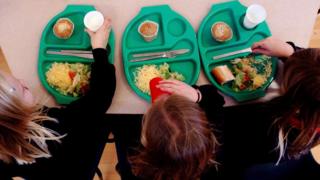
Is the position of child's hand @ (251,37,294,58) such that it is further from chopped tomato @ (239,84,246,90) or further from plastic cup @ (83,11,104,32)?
plastic cup @ (83,11,104,32)

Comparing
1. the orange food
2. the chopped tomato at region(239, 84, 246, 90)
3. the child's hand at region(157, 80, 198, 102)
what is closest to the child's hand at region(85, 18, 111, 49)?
the orange food

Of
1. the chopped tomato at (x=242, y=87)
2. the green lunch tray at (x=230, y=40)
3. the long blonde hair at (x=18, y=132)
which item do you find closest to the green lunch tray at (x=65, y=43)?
the long blonde hair at (x=18, y=132)

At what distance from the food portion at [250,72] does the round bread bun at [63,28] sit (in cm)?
55

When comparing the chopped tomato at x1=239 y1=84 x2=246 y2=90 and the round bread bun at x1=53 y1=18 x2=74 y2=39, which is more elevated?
the round bread bun at x1=53 y1=18 x2=74 y2=39

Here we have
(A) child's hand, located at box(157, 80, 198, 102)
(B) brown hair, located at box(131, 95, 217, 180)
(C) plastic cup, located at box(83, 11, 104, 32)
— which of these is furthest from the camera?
(C) plastic cup, located at box(83, 11, 104, 32)

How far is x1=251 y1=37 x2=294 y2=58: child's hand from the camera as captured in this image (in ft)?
3.06

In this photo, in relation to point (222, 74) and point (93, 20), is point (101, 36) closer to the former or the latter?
point (93, 20)

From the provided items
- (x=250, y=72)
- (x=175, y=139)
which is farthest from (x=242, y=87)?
(x=175, y=139)

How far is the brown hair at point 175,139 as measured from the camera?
0.64 m

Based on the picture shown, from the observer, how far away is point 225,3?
101 cm

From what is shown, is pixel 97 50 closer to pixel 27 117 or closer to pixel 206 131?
pixel 27 117

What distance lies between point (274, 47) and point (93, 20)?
0.60 m

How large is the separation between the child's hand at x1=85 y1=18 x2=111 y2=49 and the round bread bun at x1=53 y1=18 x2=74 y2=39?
0.06m

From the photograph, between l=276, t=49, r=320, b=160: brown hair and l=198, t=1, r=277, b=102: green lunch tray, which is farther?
l=198, t=1, r=277, b=102: green lunch tray
